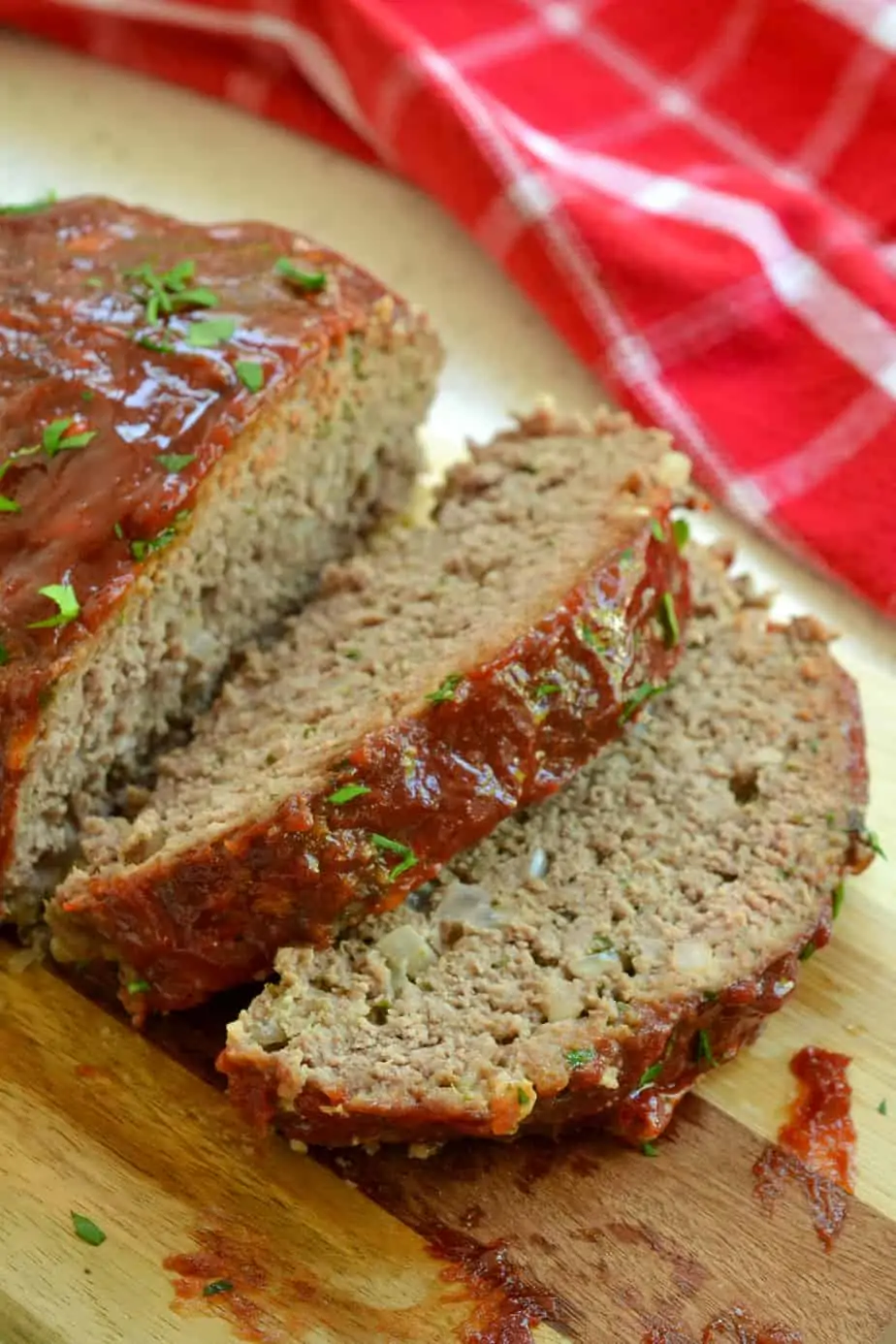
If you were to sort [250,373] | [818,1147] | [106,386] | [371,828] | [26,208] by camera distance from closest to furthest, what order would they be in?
[371,828] < [818,1147] < [106,386] < [250,373] < [26,208]

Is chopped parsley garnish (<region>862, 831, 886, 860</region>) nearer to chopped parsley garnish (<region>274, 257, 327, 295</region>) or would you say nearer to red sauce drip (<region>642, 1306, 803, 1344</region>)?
red sauce drip (<region>642, 1306, 803, 1344</region>)

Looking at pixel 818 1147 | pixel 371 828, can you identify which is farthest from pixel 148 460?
pixel 818 1147

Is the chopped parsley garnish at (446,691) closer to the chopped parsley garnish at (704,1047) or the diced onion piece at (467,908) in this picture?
the diced onion piece at (467,908)

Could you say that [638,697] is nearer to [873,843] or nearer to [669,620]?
[669,620]

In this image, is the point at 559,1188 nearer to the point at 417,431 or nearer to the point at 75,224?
the point at 417,431

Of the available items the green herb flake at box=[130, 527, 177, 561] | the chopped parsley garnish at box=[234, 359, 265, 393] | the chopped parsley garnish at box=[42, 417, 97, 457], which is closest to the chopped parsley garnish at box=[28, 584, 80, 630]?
the green herb flake at box=[130, 527, 177, 561]

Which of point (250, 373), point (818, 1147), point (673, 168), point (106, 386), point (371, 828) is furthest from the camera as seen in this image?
point (673, 168)

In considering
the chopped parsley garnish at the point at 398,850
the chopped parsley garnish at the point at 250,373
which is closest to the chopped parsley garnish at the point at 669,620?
the chopped parsley garnish at the point at 398,850

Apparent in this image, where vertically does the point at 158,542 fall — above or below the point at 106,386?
below
